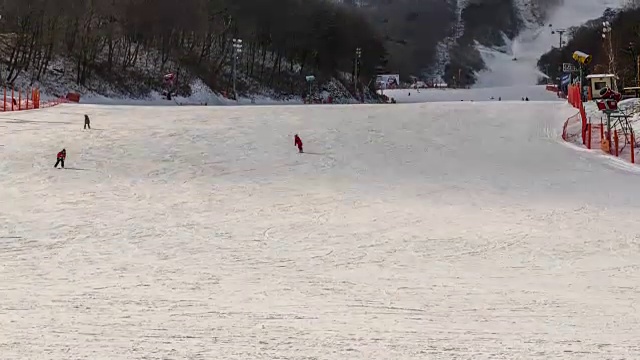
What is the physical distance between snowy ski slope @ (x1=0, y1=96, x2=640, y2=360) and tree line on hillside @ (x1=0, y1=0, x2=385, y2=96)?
3288 cm

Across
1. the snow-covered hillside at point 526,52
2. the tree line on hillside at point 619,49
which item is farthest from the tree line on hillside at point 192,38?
the snow-covered hillside at point 526,52

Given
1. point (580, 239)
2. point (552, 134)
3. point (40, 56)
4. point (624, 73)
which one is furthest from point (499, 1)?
point (580, 239)

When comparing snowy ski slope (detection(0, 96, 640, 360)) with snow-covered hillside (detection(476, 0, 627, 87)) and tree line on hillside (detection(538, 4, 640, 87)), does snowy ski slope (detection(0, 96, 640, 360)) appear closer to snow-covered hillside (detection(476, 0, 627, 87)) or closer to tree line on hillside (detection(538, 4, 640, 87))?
tree line on hillside (detection(538, 4, 640, 87))

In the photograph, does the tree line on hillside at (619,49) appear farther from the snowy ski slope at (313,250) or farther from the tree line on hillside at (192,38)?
the snowy ski slope at (313,250)

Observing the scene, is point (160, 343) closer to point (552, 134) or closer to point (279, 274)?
point (279, 274)

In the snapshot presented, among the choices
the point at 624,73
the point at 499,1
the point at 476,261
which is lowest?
the point at 476,261

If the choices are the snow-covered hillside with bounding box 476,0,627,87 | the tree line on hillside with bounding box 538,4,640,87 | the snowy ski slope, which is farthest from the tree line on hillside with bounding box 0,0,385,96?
the snow-covered hillside with bounding box 476,0,627,87

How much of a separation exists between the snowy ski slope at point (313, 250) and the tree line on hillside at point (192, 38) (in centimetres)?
3288

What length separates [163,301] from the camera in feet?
21.8

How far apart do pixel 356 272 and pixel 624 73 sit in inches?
1960

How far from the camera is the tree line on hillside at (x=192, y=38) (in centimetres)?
4944

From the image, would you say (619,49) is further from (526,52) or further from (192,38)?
(526,52)

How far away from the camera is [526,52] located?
179 m

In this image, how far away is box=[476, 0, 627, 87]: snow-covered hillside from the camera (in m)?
146
